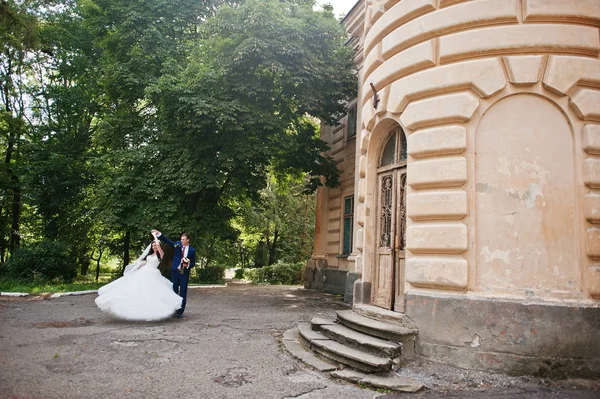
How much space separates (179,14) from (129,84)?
3.77 metres

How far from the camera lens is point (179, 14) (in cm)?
1695

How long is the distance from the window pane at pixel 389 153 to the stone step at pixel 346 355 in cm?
341

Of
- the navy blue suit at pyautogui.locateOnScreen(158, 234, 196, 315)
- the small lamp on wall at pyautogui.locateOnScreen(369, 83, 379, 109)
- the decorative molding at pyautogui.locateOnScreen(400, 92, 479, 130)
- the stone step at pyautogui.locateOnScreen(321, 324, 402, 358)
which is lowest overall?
the stone step at pyautogui.locateOnScreen(321, 324, 402, 358)

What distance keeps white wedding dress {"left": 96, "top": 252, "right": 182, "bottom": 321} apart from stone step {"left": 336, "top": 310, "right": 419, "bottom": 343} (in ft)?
12.5

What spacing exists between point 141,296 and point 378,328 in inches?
197

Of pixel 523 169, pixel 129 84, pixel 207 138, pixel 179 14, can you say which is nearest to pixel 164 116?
pixel 207 138

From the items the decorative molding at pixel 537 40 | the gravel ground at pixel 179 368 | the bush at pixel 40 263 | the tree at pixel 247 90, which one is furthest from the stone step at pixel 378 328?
the bush at pixel 40 263

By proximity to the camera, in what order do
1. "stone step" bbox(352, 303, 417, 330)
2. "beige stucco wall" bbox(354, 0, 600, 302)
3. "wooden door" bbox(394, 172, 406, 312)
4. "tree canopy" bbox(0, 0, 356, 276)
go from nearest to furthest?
"beige stucco wall" bbox(354, 0, 600, 302), "stone step" bbox(352, 303, 417, 330), "wooden door" bbox(394, 172, 406, 312), "tree canopy" bbox(0, 0, 356, 276)

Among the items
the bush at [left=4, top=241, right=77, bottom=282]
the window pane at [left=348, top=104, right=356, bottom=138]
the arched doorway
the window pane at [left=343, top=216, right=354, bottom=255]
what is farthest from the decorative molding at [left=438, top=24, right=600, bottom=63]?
the bush at [left=4, top=241, right=77, bottom=282]

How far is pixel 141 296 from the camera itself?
8.40 m

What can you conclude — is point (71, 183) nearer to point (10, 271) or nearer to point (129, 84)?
point (10, 271)

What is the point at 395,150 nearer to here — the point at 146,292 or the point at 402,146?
the point at 402,146

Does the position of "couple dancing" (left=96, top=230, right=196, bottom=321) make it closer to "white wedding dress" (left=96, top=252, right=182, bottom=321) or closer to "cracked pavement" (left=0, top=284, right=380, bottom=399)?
"white wedding dress" (left=96, top=252, right=182, bottom=321)

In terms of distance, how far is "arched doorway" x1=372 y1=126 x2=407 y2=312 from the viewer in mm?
7195
